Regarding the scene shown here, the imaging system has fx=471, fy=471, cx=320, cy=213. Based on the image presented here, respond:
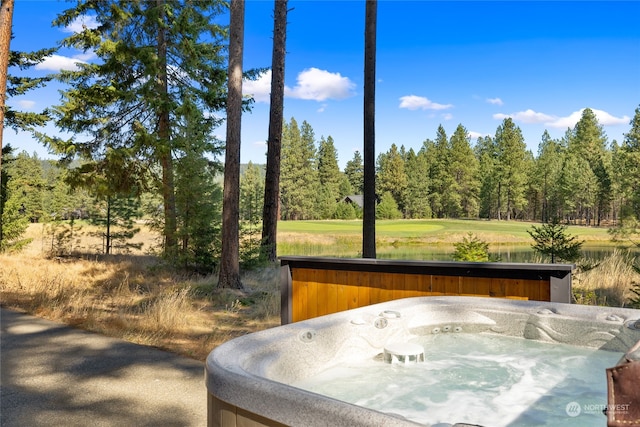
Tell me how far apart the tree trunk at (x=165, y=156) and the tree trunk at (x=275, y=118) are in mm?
2199

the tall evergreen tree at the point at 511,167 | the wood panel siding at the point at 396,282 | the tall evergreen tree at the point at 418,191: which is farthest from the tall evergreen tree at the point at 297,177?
the wood panel siding at the point at 396,282

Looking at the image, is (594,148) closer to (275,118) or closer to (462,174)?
(462,174)

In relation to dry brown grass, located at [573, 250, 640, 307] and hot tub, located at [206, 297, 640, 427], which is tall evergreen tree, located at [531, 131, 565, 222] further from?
hot tub, located at [206, 297, 640, 427]

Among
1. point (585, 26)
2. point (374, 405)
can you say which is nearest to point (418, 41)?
point (585, 26)

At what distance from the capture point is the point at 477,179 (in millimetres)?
45812

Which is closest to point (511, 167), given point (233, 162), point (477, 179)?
point (477, 179)

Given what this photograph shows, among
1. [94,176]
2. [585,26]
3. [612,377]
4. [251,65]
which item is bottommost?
[612,377]

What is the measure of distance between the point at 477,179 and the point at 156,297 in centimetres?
4259

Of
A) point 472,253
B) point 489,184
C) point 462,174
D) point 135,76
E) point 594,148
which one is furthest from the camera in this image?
point 462,174

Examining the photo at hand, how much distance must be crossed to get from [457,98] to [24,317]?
45.3 m

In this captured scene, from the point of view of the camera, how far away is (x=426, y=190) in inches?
1854

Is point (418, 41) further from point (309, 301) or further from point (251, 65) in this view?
point (309, 301)

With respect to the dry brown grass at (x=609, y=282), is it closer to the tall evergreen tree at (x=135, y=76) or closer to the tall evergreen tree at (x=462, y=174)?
the tall evergreen tree at (x=135, y=76)

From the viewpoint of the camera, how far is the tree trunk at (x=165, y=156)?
977 centimetres
